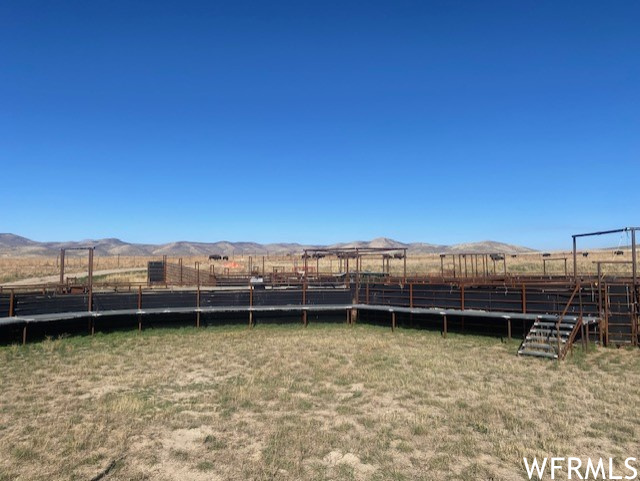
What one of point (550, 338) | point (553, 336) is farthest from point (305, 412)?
point (553, 336)

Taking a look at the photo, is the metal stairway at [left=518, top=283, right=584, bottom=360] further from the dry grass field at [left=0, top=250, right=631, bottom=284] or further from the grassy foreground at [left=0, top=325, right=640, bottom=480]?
the dry grass field at [left=0, top=250, right=631, bottom=284]

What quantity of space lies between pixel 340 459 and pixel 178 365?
8.17 metres

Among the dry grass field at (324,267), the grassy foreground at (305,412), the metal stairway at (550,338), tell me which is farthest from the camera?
the dry grass field at (324,267)

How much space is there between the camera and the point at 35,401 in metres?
10.4

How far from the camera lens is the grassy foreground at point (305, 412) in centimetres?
730

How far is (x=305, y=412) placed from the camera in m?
9.76

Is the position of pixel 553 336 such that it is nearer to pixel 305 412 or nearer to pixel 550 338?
pixel 550 338

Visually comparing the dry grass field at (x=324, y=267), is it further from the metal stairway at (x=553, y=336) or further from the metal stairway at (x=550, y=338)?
the metal stairway at (x=550, y=338)

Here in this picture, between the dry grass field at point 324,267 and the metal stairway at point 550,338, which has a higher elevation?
the dry grass field at point 324,267

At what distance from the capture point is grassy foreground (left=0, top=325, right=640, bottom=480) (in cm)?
730

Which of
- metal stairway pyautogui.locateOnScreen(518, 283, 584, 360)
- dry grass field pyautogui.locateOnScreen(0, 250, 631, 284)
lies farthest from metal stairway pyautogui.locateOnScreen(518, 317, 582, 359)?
dry grass field pyautogui.locateOnScreen(0, 250, 631, 284)

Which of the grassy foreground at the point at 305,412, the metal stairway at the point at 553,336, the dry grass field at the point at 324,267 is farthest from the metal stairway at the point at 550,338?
the dry grass field at the point at 324,267

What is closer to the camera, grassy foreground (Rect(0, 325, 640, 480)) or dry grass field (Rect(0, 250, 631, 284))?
grassy foreground (Rect(0, 325, 640, 480))

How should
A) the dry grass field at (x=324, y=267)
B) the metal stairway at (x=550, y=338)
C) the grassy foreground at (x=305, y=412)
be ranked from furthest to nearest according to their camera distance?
the dry grass field at (x=324, y=267) < the metal stairway at (x=550, y=338) < the grassy foreground at (x=305, y=412)
